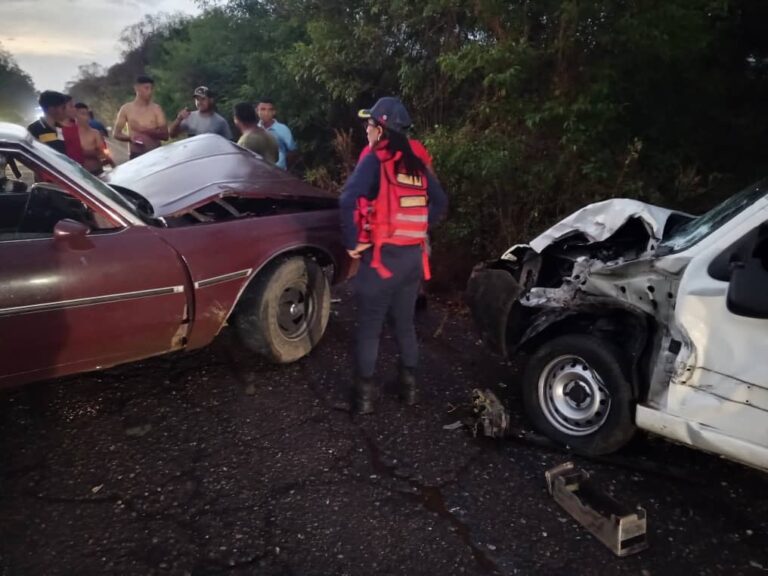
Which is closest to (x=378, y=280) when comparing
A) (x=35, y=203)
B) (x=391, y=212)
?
(x=391, y=212)

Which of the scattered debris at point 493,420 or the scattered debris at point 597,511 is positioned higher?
the scattered debris at point 493,420

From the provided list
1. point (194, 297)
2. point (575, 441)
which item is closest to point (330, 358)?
point (194, 297)

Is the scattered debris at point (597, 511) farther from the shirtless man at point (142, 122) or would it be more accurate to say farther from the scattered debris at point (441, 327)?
the shirtless man at point (142, 122)

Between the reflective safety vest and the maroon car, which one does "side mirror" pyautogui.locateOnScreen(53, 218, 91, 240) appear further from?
the reflective safety vest

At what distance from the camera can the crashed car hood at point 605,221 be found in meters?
3.54

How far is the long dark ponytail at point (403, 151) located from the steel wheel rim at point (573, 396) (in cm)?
133

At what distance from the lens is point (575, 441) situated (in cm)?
324

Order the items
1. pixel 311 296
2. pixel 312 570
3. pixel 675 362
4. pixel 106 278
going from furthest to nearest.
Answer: pixel 311 296 < pixel 106 278 < pixel 675 362 < pixel 312 570

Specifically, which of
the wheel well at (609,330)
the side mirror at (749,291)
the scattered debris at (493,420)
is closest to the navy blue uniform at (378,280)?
the scattered debris at (493,420)

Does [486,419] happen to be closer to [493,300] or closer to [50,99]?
[493,300]

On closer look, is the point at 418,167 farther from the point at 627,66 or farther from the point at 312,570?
the point at 627,66

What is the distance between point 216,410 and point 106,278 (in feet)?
3.31

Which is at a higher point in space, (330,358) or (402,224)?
(402,224)

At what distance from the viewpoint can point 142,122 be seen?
22.0ft
